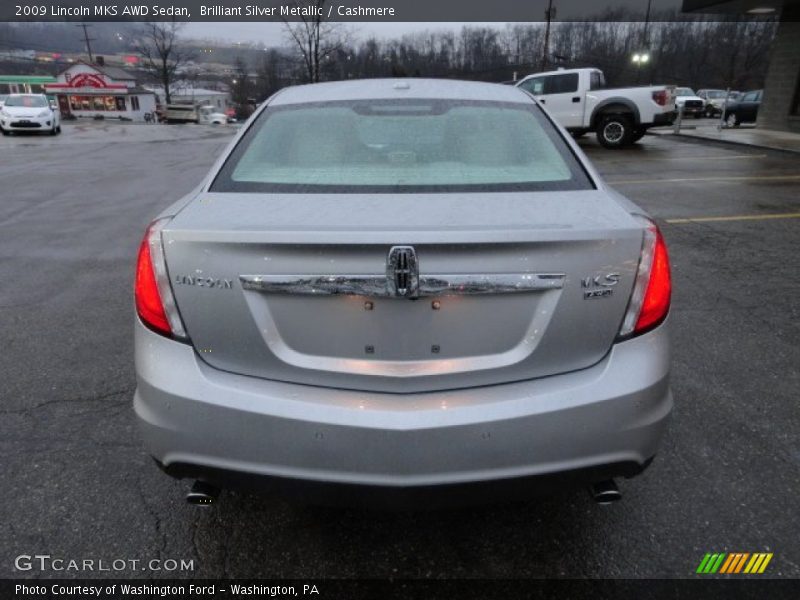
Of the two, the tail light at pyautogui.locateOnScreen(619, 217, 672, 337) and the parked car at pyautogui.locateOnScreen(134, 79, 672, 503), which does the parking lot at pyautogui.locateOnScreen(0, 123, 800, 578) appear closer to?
the parked car at pyautogui.locateOnScreen(134, 79, 672, 503)

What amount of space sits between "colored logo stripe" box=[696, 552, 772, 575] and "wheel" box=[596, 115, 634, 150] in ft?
53.2

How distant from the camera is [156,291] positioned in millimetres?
1823

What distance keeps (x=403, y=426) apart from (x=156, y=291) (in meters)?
0.88

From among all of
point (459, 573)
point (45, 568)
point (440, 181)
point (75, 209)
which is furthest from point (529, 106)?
point (75, 209)

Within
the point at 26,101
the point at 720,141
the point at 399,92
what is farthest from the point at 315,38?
the point at 399,92

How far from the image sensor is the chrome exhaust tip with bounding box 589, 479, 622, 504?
188 centimetres

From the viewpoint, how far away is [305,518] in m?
2.32

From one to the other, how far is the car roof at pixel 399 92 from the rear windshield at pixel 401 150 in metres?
0.08

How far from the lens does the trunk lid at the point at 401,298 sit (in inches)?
65.6

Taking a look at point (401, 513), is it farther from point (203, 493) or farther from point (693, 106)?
point (693, 106)

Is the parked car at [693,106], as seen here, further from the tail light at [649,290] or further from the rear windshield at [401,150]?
the tail light at [649,290]

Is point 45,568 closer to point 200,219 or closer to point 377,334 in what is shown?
point 200,219

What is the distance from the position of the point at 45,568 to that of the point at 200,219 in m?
1.39

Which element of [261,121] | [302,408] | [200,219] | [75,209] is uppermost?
[261,121]
